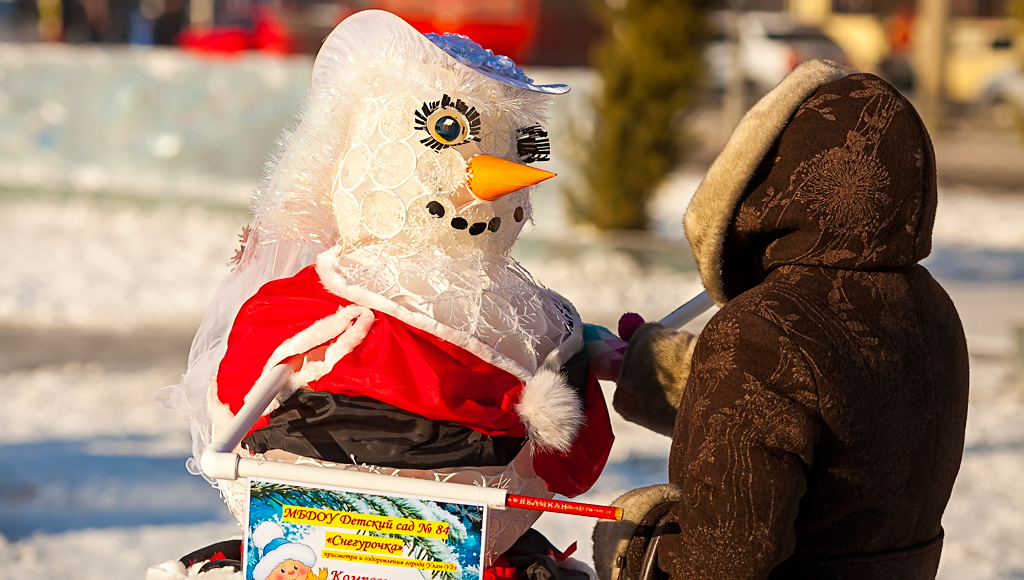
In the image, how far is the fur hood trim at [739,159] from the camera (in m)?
1.56

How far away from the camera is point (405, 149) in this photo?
183 cm

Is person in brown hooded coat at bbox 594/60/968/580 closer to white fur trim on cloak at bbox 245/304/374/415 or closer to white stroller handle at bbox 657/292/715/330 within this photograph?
white stroller handle at bbox 657/292/715/330

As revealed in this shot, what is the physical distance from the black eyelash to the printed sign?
2.31 ft

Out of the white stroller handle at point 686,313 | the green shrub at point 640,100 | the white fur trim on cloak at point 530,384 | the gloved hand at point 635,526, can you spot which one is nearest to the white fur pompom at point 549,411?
the white fur trim on cloak at point 530,384

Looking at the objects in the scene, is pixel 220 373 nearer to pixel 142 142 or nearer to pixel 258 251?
pixel 258 251

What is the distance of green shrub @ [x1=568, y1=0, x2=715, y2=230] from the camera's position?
800 cm

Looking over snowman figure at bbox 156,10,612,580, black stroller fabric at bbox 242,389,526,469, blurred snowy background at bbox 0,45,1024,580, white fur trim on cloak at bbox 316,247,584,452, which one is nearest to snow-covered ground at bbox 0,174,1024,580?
blurred snowy background at bbox 0,45,1024,580

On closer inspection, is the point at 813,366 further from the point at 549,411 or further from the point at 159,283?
the point at 159,283

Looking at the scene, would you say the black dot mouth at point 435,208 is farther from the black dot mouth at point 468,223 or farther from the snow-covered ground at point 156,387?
the snow-covered ground at point 156,387

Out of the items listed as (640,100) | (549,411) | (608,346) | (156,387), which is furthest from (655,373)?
(640,100)

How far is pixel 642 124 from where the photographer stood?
8.16 m

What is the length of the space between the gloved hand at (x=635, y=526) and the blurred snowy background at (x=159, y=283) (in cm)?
161

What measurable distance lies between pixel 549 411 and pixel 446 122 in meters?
0.56

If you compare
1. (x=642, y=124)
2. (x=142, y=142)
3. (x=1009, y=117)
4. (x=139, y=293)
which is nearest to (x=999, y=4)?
(x=1009, y=117)
